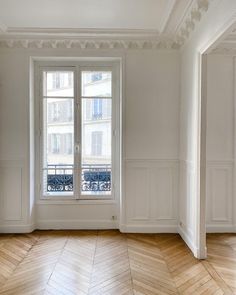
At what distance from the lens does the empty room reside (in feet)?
11.0

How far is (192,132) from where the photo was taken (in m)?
3.30

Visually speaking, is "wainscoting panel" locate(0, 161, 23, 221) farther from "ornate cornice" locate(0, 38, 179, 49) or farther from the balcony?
"ornate cornice" locate(0, 38, 179, 49)

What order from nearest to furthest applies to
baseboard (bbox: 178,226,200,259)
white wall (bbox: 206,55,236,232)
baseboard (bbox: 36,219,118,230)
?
baseboard (bbox: 178,226,200,259) → white wall (bbox: 206,55,236,232) → baseboard (bbox: 36,219,118,230)

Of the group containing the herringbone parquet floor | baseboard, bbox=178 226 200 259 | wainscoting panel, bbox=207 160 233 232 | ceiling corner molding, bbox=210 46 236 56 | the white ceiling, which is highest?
the white ceiling

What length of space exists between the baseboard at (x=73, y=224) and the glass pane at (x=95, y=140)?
1.41 feet

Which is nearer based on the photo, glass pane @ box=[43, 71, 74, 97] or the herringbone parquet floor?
the herringbone parquet floor

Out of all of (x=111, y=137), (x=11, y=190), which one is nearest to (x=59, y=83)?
(x=111, y=137)

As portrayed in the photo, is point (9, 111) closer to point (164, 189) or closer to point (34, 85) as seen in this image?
point (34, 85)

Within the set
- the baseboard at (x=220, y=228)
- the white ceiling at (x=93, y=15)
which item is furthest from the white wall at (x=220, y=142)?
the white ceiling at (x=93, y=15)

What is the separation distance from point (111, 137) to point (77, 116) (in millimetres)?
593

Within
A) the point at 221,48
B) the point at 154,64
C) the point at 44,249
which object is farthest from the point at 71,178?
the point at 221,48

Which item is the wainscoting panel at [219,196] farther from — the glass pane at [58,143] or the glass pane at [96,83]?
the glass pane at [58,143]

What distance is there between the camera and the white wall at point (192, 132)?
9.12 feet

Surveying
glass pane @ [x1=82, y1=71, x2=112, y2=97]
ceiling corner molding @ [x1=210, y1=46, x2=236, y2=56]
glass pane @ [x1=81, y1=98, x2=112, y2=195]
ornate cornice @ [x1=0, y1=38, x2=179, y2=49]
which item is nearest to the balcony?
glass pane @ [x1=81, y1=98, x2=112, y2=195]
